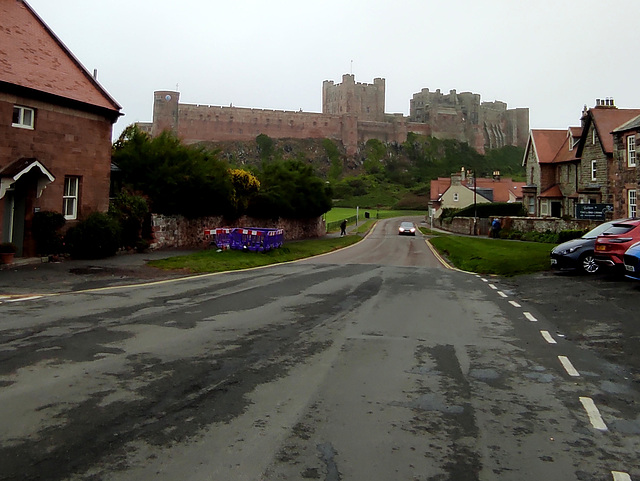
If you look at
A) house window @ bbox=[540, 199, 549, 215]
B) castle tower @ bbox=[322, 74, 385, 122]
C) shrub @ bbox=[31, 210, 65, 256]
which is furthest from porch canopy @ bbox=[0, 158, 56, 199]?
castle tower @ bbox=[322, 74, 385, 122]

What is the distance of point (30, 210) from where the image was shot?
63.0 ft

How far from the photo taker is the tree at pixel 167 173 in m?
26.0

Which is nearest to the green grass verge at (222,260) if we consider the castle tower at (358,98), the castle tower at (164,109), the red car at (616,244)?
the red car at (616,244)

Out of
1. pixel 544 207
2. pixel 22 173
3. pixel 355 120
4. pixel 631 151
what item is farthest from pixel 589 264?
pixel 355 120

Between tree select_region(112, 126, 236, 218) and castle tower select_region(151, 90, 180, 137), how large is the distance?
317ft

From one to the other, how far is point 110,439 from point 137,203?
2097 centimetres

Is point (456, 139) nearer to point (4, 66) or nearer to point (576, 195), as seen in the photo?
point (576, 195)

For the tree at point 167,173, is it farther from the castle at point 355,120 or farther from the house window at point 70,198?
the castle at point 355,120

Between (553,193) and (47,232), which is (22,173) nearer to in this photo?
(47,232)

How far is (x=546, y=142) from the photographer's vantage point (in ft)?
181

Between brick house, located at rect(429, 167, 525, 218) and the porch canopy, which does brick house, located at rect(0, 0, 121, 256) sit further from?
brick house, located at rect(429, 167, 525, 218)

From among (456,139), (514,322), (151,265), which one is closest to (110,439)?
(514,322)

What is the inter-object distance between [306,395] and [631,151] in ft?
102

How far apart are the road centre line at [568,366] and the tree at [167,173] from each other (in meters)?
21.0
